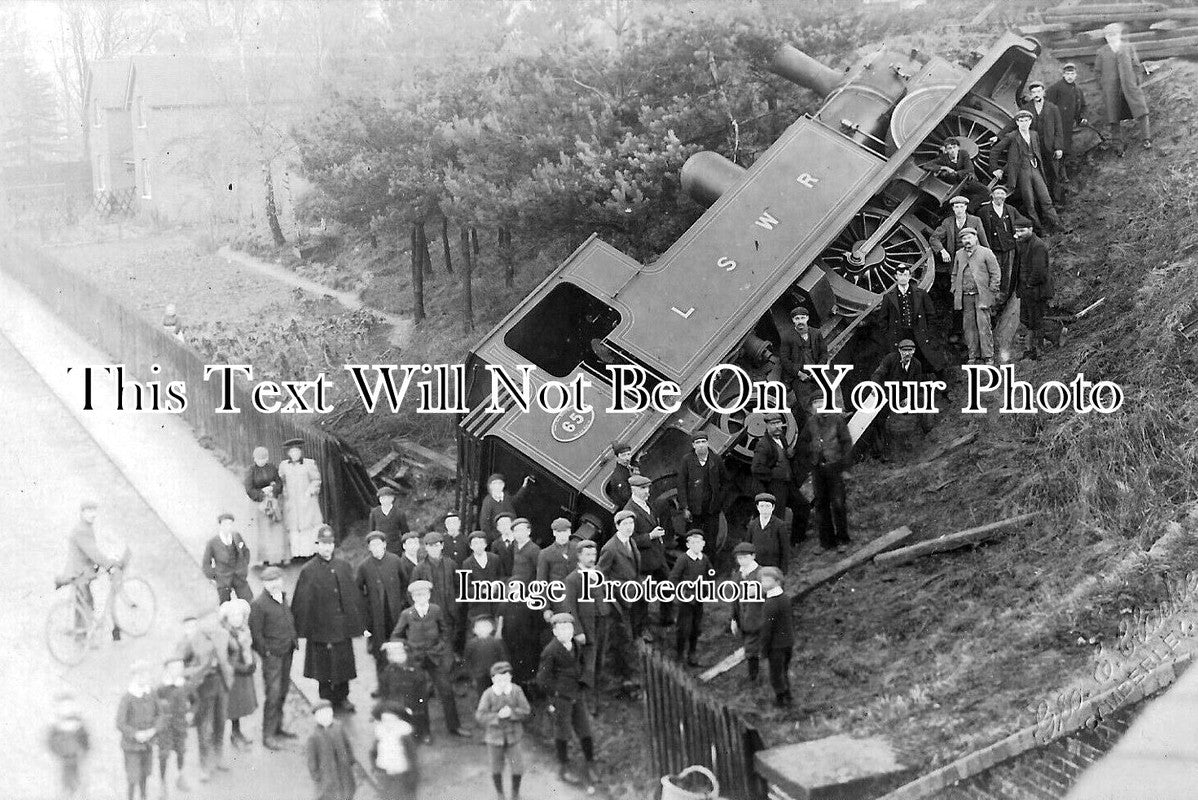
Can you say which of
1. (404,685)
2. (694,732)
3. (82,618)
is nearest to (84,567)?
(82,618)

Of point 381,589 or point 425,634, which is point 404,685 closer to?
point 425,634

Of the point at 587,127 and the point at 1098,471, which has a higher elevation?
the point at 587,127

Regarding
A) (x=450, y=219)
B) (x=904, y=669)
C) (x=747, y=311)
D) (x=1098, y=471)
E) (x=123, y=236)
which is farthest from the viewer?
(x=123, y=236)

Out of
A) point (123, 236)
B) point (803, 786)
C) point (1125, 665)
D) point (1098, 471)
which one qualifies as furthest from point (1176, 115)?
point (123, 236)

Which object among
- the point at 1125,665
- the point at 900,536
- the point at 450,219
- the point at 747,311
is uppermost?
the point at 450,219

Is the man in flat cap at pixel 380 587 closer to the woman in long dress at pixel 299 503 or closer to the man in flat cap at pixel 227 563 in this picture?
the man in flat cap at pixel 227 563

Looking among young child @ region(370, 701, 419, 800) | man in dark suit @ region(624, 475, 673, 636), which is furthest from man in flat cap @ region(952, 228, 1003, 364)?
young child @ region(370, 701, 419, 800)

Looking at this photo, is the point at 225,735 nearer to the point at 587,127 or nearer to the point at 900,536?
the point at 900,536

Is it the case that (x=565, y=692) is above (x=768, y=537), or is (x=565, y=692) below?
below
